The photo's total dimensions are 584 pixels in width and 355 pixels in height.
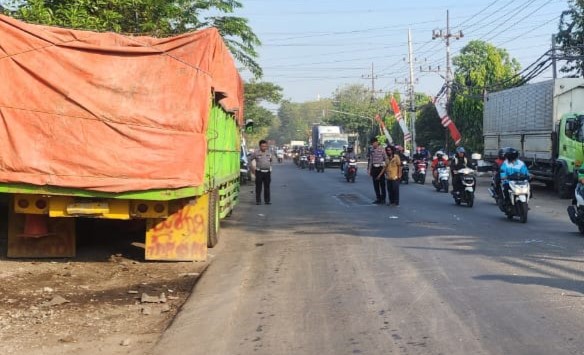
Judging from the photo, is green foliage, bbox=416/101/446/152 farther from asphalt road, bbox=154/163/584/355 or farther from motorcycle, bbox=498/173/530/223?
asphalt road, bbox=154/163/584/355

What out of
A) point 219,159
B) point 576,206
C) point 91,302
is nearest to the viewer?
point 91,302

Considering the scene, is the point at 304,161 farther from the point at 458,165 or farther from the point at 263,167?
the point at 458,165

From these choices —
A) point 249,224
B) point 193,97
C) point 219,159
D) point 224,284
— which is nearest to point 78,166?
point 193,97

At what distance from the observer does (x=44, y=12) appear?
13203 millimetres

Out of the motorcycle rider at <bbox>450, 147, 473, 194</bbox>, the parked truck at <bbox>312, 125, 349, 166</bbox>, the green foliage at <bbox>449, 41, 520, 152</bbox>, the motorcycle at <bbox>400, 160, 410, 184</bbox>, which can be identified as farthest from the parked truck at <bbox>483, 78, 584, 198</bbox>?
the parked truck at <bbox>312, 125, 349, 166</bbox>

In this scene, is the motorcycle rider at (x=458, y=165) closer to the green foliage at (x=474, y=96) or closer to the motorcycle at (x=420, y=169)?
the motorcycle at (x=420, y=169)

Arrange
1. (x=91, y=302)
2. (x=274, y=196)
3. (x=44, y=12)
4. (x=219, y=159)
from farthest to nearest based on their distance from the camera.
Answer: (x=274, y=196) → (x=44, y=12) → (x=219, y=159) → (x=91, y=302)

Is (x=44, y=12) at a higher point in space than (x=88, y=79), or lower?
higher

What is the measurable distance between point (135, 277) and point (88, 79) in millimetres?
2398

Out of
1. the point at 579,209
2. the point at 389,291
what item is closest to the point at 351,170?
the point at 579,209

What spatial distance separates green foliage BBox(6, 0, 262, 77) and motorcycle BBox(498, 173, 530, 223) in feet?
29.1

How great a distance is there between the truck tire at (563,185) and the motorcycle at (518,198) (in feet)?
24.7

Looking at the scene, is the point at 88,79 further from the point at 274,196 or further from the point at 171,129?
the point at 274,196

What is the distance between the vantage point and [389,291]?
22.7 ft
